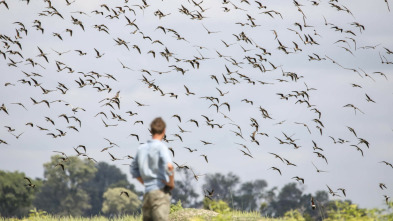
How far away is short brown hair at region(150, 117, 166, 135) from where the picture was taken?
12883mm

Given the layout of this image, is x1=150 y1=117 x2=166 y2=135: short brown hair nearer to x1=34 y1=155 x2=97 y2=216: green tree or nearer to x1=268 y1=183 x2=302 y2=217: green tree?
x1=34 y1=155 x2=97 y2=216: green tree

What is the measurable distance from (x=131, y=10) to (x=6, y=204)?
295ft

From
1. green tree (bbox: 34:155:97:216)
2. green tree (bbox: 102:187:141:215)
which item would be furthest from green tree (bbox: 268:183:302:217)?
green tree (bbox: 34:155:97:216)

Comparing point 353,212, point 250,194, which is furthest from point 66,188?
point 353,212

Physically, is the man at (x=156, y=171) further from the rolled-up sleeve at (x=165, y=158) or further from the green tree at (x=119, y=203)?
the green tree at (x=119, y=203)

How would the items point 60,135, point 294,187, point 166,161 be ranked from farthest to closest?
point 294,187 → point 60,135 → point 166,161

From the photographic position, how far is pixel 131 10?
33750 mm

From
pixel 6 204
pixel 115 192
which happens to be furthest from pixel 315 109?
→ pixel 115 192

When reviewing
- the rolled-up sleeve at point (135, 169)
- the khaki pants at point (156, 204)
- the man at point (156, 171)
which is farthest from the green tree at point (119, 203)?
the man at point (156, 171)

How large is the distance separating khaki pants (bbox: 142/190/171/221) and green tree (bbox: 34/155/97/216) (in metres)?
117

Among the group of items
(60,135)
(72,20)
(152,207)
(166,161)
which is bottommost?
(152,207)

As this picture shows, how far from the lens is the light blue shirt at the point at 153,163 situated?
12977mm

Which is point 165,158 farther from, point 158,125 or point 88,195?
point 88,195

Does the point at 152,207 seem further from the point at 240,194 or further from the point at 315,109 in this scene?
the point at 240,194
